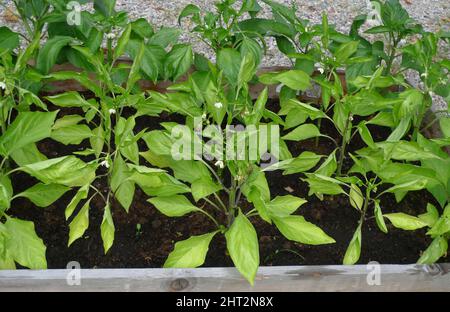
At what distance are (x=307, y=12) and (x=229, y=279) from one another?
7.42 ft

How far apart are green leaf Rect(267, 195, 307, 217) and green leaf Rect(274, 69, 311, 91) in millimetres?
387

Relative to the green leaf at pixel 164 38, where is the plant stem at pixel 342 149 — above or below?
below

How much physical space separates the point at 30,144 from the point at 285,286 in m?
0.83

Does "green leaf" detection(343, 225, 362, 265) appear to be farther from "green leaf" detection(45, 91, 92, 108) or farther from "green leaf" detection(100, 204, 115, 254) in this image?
"green leaf" detection(45, 91, 92, 108)

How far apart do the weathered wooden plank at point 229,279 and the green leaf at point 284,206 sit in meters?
0.15

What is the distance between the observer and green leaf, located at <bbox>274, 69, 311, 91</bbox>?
1.92 meters

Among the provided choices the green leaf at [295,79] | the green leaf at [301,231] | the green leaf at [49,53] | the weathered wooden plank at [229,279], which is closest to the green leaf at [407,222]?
the weathered wooden plank at [229,279]

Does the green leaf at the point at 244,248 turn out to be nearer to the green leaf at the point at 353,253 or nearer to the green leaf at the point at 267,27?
the green leaf at the point at 353,253

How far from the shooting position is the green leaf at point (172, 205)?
172 centimetres

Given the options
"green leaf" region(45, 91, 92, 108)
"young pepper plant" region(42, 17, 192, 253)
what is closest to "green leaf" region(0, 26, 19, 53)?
"young pepper plant" region(42, 17, 192, 253)

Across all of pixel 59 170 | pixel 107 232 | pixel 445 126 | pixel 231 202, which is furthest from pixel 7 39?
pixel 445 126

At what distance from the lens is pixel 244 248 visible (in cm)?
157

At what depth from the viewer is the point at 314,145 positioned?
2246 millimetres

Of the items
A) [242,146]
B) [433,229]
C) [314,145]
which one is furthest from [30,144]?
[433,229]
